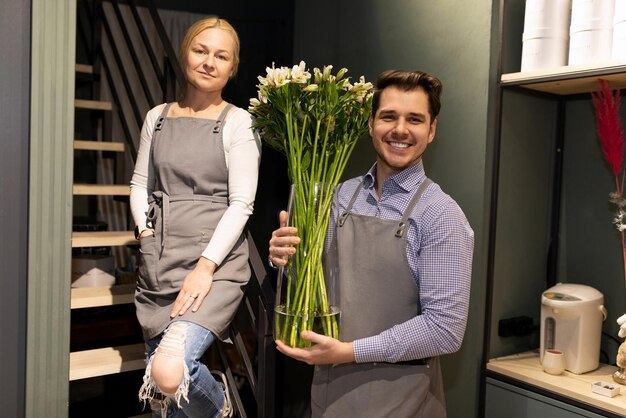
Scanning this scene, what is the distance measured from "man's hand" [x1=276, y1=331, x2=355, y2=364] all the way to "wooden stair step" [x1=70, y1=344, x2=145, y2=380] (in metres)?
1.13

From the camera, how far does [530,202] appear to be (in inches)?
97.3

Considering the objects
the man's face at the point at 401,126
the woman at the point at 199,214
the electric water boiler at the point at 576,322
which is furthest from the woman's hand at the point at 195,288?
the electric water boiler at the point at 576,322

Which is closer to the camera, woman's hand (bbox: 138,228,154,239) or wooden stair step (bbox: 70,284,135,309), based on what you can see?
woman's hand (bbox: 138,228,154,239)

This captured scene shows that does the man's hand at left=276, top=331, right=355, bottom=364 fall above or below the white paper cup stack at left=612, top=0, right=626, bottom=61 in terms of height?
below

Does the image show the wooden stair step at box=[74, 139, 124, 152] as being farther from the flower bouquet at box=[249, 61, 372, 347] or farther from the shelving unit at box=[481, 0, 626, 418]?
the shelving unit at box=[481, 0, 626, 418]

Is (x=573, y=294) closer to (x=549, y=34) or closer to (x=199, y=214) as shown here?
(x=549, y=34)

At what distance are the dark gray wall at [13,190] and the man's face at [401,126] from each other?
1.13 m

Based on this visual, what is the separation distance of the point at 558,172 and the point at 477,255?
0.56m

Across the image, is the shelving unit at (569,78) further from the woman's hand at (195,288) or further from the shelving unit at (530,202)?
the woman's hand at (195,288)

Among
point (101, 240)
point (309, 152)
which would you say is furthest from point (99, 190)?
point (309, 152)

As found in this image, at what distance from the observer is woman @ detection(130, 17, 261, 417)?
2115 mm

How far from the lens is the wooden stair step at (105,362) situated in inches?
98.7

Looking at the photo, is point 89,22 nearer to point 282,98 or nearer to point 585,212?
point 282,98

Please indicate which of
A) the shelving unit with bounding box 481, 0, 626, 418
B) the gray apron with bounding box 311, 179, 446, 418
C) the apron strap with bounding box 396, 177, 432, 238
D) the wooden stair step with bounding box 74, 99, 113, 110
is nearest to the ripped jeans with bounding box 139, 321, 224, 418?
the gray apron with bounding box 311, 179, 446, 418
